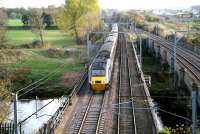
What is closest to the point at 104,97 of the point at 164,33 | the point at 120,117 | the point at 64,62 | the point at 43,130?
the point at 120,117

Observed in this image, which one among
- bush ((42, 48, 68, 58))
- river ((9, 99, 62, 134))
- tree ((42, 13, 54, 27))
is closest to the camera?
river ((9, 99, 62, 134))

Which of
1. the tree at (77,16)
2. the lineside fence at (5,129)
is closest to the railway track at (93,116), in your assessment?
the lineside fence at (5,129)

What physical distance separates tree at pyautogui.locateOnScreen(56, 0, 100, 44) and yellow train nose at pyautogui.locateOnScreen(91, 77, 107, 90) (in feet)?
206

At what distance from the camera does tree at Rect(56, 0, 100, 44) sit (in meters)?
109

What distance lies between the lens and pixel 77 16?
110m

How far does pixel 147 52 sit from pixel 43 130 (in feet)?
275

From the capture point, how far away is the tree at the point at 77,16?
10906cm

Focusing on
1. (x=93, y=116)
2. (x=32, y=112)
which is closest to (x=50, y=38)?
(x=32, y=112)

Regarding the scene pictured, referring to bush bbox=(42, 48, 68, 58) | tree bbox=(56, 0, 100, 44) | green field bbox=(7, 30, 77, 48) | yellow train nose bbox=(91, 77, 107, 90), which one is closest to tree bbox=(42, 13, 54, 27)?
green field bbox=(7, 30, 77, 48)

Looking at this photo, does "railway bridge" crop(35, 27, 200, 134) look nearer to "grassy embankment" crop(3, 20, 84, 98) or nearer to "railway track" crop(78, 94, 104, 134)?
"railway track" crop(78, 94, 104, 134)

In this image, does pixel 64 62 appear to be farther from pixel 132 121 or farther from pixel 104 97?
pixel 132 121

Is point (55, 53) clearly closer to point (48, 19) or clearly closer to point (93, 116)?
point (93, 116)

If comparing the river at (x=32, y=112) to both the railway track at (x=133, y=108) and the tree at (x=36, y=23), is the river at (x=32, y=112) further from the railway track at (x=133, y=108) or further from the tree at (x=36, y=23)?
the tree at (x=36, y=23)

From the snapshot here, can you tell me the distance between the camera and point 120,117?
36156mm
